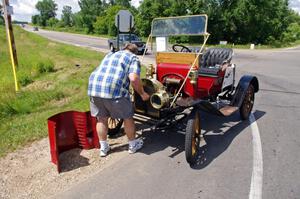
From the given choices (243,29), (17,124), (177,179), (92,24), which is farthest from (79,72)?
(92,24)

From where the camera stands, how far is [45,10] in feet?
455

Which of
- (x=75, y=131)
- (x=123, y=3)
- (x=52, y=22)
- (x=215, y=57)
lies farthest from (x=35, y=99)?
(x=52, y=22)

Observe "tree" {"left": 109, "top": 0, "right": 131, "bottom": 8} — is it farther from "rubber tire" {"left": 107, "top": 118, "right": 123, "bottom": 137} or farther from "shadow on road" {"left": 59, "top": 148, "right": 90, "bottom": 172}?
"shadow on road" {"left": 59, "top": 148, "right": 90, "bottom": 172}

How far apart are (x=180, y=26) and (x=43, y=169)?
360cm

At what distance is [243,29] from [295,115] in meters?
35.2

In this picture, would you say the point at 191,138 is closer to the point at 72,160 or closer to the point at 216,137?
the point at 216,137

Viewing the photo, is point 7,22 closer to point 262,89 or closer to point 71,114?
point 71,114

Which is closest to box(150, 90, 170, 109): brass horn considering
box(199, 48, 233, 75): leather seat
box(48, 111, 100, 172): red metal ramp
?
box(48, 111, 100, 172): red metal ramp

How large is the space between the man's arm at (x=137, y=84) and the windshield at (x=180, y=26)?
5.63ft

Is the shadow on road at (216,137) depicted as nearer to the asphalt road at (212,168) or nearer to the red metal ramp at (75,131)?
the asphalt road at (212,168)

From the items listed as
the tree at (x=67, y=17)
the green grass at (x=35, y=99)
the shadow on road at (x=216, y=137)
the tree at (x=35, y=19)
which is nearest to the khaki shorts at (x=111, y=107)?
the shadow on road at (x=216, y=137)

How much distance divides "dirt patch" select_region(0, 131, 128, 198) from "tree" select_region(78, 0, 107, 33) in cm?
7854

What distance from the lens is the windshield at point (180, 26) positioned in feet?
17.4

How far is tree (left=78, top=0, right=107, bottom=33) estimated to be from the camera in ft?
263
